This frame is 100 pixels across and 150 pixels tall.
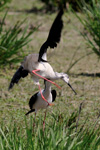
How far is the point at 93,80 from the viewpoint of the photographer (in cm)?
557

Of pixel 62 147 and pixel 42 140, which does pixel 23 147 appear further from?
pixel 62 147

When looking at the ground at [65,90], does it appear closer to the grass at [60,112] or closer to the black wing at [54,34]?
the grass at [60,112]

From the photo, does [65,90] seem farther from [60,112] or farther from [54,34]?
[54,34]

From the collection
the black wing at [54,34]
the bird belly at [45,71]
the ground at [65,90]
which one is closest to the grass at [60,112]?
the ground at [65,90]

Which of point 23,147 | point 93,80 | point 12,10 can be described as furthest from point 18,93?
point 12,10

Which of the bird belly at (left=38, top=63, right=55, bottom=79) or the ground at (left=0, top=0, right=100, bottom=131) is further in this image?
the ground at (left=0, top=0, right=100, bottom=131)

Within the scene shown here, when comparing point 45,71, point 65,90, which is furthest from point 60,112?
point 45,71

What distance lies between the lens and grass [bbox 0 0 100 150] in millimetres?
2609

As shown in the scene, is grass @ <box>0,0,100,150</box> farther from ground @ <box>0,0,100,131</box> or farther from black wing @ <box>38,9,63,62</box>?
black wing @ <box>38,9,63,62</box>

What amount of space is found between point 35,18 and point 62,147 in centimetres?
894

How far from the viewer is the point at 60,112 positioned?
378 centimetres

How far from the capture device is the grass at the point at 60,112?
261 cm

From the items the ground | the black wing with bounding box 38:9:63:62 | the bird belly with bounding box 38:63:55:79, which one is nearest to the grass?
the ground

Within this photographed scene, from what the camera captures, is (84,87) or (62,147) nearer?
(62,147)
